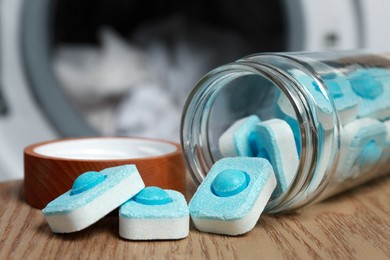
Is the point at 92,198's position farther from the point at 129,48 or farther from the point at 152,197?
the point at 129,48

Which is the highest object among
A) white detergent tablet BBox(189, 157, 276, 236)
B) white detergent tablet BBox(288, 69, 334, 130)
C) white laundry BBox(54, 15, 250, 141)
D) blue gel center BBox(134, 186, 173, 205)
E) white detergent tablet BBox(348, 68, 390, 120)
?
white detergent tablet BBox(288, 69, 334, 130)

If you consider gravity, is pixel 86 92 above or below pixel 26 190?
below

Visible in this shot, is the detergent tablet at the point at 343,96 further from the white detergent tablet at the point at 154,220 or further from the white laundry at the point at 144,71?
the white laundry at the point at 144,71

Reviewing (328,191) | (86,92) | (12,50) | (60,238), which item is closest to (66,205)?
(60,238)

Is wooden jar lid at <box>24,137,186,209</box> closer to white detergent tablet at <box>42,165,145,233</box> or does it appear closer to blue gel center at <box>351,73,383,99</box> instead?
white detergent tablet at <box>42,165,145,233</box>

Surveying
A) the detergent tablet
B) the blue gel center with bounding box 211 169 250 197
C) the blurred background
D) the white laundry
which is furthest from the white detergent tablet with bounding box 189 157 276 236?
the white laundry

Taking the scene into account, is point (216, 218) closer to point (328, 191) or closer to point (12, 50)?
point (328, 191)

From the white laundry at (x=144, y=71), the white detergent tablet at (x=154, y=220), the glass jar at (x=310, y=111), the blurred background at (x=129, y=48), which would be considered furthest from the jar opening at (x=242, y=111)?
the white laundry at (x=144, y=71)
